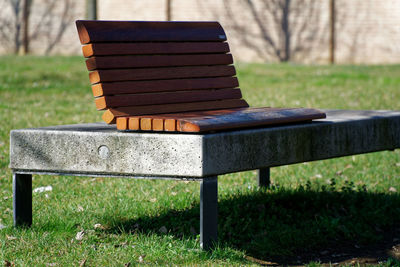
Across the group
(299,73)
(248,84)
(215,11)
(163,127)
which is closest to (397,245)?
(163,127)

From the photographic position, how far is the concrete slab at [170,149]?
3541mm

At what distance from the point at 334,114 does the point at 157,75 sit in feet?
4.15

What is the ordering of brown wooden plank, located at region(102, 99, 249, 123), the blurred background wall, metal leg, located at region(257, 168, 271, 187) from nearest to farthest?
brown wooden plank, located at region(102, 99, 249, 123) < metal leg, located at region(257, 168, 271, 187) < the blurred background wall

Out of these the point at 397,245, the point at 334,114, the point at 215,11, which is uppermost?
the point at 215,11

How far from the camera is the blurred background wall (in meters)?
19.0

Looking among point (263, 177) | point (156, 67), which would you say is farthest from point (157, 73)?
point (263, 177)

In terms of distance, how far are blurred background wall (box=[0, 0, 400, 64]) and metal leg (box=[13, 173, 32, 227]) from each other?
632 inches

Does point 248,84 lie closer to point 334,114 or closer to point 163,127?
point 334,114

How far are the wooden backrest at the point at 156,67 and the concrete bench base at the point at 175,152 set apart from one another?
9.7 inches

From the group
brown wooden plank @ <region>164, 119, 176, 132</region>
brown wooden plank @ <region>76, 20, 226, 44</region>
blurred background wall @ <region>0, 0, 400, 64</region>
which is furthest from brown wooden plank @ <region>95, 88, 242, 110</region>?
blurred background wall @ <region>0, 0, 400, 64</region>

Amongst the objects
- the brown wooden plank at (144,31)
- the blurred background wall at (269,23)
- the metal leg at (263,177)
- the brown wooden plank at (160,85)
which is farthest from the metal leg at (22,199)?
the blurred background wall at (269,23)

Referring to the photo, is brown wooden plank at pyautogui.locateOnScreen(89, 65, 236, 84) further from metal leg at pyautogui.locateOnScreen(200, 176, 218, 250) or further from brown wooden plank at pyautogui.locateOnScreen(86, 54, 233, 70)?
metal leg at pyautogui.locateOnScreen(200, 176, 218, 250)

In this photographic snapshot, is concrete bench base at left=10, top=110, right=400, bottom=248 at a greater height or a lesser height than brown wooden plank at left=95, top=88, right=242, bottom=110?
lesser

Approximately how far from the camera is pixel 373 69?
16375 millimetres
